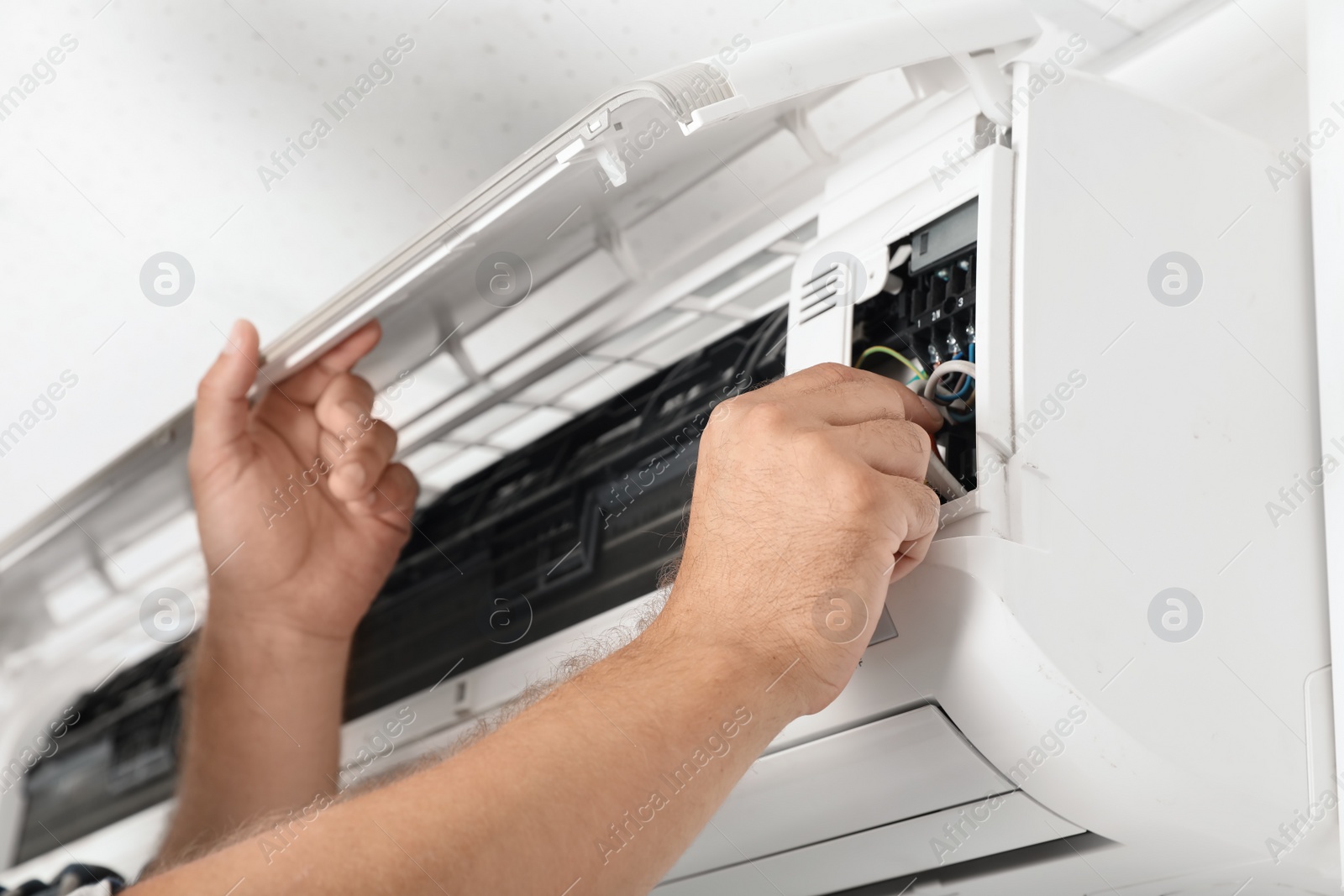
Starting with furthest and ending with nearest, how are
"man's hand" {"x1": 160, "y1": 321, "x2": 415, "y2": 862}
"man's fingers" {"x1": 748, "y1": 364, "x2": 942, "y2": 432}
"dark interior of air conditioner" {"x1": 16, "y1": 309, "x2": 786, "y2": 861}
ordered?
"man's hand" {"x1": 160, "y1": 321, "x2": 415, "y2": 862}, "dark interior of air conditioner" {"x1": 16, "y1": 309, "x2": 786, "y2": 861}, "man's fingers" {"x1": 748, "y1": 364, "x2": 942, "y2": 432}

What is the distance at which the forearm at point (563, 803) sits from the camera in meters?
0.63

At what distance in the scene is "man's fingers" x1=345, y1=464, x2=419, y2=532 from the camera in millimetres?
1526

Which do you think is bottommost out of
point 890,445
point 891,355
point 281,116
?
point 890,445

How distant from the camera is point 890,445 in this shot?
71 centimetres

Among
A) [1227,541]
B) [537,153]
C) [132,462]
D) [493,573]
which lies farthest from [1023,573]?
[132,462]

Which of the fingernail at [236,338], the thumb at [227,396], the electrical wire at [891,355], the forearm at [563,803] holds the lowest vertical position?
the forearm at [563,803]

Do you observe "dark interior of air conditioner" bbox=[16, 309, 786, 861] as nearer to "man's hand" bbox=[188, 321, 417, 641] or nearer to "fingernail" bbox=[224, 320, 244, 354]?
"man's hand" bbox=[188, 321, 417, 641]

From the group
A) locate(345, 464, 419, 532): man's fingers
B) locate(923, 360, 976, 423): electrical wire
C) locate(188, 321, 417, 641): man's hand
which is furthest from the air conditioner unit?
locate(345, 464, 419, 532): man's fingers

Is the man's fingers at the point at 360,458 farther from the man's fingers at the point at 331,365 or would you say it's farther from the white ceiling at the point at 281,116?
the white ceiling at the point at 281,116

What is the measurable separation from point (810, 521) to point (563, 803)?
0.26 metres

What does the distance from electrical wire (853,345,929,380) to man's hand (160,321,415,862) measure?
0.82m

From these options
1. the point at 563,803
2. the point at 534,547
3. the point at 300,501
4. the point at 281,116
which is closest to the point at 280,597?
the point at 300,501

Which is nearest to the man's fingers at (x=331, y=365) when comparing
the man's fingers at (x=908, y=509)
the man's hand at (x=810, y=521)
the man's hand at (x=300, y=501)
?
the man's hand at (x=300, y=501)

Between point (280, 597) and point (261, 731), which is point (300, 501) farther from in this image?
point (261, 731)
